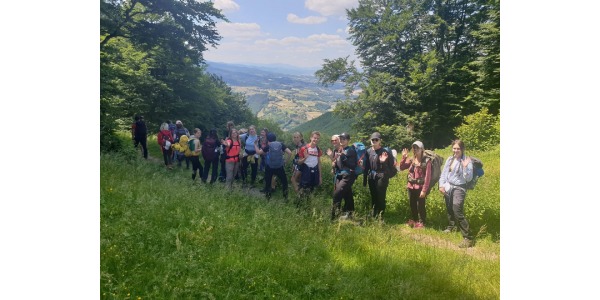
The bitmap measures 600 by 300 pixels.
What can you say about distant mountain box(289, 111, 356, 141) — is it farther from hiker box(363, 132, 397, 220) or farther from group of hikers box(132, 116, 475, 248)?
hiker box(363, 132, 397, 220)

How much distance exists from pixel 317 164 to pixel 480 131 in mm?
2933

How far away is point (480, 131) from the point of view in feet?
20.0

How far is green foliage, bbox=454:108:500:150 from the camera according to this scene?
5992mm

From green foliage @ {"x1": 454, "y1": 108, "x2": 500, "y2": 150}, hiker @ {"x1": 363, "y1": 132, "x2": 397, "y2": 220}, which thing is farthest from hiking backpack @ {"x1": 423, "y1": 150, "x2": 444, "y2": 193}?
hiker @ {"x1": 363, "y1": 132, "x2": 397, "y2": 220}

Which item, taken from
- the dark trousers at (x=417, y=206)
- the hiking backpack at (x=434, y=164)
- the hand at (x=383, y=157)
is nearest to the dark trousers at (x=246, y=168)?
the hand at (x=383, y=157)

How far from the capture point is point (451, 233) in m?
6.38

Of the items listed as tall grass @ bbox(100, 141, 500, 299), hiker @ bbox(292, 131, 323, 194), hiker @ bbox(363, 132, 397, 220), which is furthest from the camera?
hiker @ bbox(292, 131, 323, 194)

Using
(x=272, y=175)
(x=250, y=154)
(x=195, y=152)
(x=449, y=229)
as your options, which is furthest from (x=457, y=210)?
(x=195, y=152)

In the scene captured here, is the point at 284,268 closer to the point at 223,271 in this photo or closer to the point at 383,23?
the point at 223,271

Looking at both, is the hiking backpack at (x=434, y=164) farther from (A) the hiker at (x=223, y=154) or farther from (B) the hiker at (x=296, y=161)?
(A) the hiker at (x=223, y=154)

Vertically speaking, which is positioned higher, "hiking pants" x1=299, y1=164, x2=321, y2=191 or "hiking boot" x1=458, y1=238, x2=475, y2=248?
"hiking pants" x1=299, y1=164, x2=321, y2=191

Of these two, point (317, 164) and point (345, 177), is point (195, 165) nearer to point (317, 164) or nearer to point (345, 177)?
point (317, 164)

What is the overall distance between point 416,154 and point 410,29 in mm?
2178
